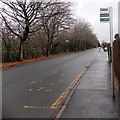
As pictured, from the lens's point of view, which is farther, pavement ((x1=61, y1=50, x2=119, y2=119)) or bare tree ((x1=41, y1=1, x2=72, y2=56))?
bare tree ((x1=41, y1=1, x2=72, y2=56))

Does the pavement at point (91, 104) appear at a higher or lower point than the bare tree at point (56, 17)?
lower

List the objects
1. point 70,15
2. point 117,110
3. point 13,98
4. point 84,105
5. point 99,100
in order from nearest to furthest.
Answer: point 117,110
point 84,105
point 99,100
point 13,98
point 70,15

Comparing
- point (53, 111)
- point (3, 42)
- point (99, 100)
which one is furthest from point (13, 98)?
point (3, 42)

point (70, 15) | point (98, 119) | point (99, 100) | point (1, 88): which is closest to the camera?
point (98, 119)

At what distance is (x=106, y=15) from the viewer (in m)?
6.04

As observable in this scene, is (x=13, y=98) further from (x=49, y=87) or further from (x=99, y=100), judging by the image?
(x=99, y=100)

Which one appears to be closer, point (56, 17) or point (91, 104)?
point (91, 104)

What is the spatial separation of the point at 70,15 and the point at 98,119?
24.4 m

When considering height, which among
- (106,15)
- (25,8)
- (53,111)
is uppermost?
(25,8)

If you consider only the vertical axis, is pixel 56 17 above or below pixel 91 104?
above

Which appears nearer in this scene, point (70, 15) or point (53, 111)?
point (53, 111)

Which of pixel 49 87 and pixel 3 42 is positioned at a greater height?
pixel 3 42

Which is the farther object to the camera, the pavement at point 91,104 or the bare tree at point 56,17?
the bare tree at point 56,17

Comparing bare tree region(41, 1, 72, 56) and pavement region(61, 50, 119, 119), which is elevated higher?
bare tree region(41, 1, 72, 56)
